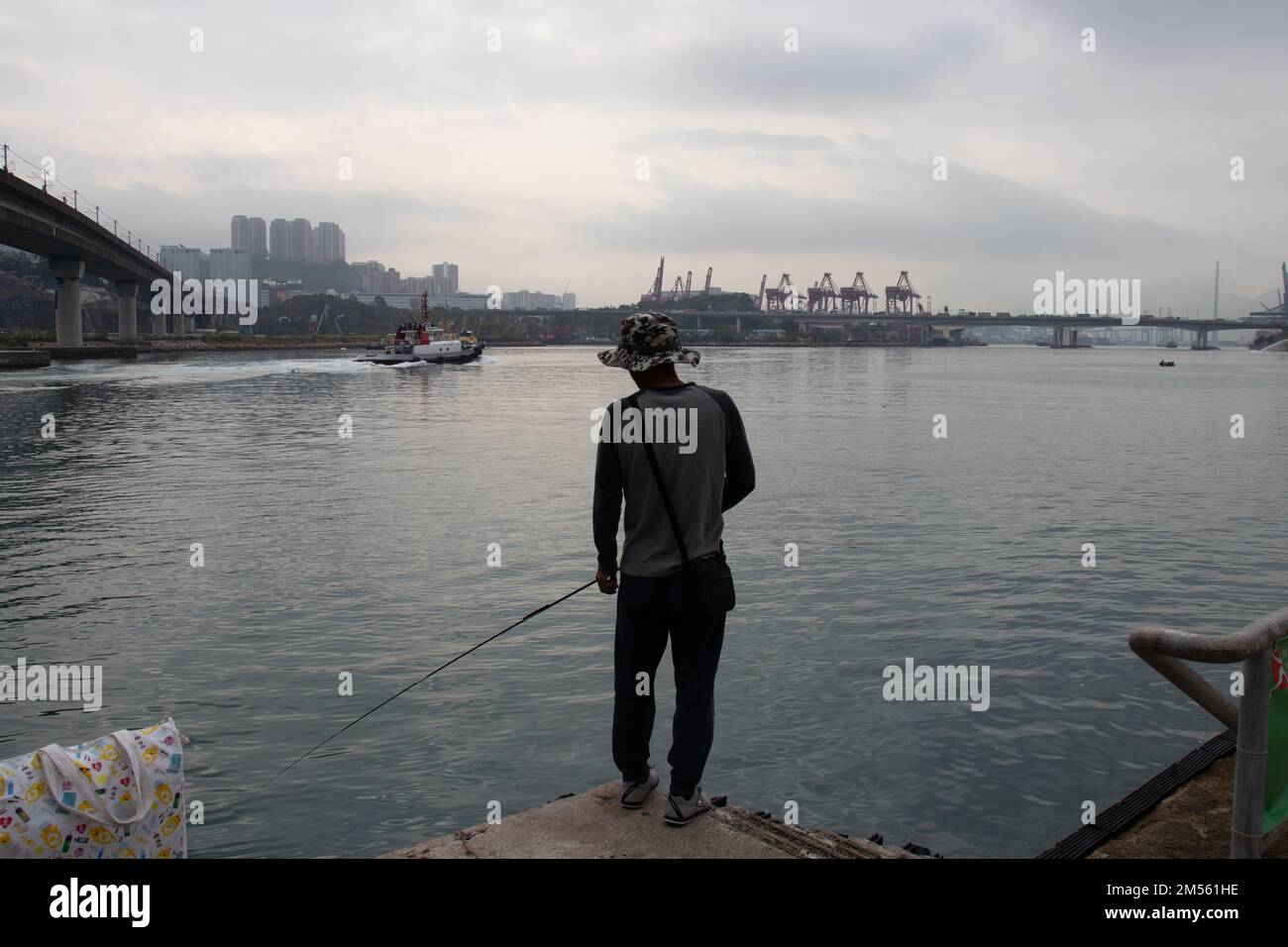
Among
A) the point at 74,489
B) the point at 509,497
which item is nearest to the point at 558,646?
the point at 509,497

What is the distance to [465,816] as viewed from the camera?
602cm

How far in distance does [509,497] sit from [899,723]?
11482 millimetres

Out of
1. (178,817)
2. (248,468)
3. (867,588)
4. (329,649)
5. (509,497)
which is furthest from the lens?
(248,468)

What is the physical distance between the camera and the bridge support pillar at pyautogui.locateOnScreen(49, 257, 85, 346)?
71.5m

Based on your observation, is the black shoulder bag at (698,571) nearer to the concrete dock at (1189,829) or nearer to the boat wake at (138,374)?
the concrete dock at (1189,829)

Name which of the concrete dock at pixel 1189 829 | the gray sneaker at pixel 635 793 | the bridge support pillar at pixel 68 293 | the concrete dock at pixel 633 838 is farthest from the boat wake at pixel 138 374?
the concrete dock at pixel 1189 829

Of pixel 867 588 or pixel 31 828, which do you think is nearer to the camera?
pixel 31 828

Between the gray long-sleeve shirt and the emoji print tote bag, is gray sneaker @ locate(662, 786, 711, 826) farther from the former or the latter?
the emoji print tote bag

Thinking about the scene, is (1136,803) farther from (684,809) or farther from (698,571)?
(698,571)

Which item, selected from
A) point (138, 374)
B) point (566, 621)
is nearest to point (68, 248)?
point (138, 374)

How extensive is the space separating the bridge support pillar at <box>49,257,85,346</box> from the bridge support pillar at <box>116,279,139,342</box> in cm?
1219

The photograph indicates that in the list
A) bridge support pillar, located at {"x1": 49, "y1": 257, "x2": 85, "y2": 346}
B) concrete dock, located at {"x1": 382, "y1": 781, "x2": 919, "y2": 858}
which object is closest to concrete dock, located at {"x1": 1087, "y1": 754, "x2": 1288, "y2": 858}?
concrete dock, located at {"x1": 382, "y1": 781, "x2": 919, "y2": 858}

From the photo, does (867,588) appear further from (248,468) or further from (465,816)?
(248,468)

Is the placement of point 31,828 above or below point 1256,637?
below
